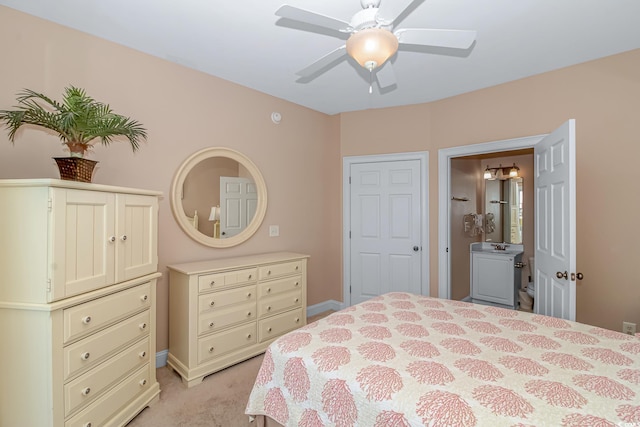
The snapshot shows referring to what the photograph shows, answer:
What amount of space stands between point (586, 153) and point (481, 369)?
2393 millimetres

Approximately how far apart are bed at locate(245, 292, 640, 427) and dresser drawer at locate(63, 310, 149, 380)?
915 mm

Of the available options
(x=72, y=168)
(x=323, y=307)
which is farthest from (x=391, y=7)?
(x=323, y=307)

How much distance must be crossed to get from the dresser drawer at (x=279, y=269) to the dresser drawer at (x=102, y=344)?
98cm

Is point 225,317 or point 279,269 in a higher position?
point 279,269

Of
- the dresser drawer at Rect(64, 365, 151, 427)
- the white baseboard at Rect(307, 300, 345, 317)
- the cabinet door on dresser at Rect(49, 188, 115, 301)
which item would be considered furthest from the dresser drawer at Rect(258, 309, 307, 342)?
the cabinet door on dresser at Rect(49, 188, 115, 301)

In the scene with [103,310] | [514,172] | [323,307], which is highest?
[514,172]

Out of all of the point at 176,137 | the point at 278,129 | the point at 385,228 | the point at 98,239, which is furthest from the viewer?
the point at 385,228

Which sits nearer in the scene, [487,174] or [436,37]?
[436,37]

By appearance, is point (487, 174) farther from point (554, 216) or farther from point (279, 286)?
point (279, 286)

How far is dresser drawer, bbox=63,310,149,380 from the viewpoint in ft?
5.16

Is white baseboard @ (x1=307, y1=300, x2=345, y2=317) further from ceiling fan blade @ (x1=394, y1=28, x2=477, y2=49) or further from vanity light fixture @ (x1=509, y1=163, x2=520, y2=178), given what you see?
vanity light fixture @ (x1=509, y1=163, x2=520, y2=178)

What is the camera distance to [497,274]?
4.33 m

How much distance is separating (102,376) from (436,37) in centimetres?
258

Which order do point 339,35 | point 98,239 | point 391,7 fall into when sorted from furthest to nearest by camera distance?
1. point 339,35
2. point 391,7
3. point 98,239
